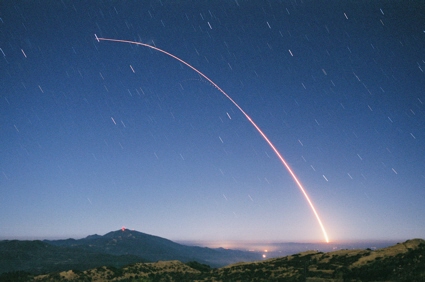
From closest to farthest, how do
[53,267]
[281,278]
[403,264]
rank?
[403,264], [281,278], [53,267]

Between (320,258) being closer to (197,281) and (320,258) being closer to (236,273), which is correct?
(236,273)

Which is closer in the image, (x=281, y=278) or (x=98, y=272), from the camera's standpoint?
(x=281, y=278)

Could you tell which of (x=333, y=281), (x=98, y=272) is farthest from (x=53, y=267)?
(x=333, y=281)

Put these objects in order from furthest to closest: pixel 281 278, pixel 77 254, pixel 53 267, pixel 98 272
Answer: pixel 77 254, pixel 53 267, pixel 98 272, pixel 281 278

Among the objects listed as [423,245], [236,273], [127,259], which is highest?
[423,245]

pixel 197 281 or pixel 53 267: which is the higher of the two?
pixel 197 281

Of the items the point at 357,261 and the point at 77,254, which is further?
the point at 77,254

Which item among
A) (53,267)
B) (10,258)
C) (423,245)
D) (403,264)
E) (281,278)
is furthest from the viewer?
(10,258)

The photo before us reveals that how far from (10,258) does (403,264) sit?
539 ft

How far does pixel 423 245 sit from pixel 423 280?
635 inches

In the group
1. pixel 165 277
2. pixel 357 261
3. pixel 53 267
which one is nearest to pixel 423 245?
pixel 357 261

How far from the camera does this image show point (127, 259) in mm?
172375

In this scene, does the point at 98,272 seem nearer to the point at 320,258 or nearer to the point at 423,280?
the point at 320,258

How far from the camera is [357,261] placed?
31.5m
